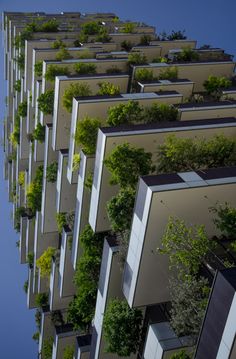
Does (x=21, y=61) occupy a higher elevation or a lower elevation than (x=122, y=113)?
Answer: higher

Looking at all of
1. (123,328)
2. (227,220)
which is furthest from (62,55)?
(227,220)

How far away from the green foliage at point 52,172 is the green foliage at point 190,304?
1779 cm

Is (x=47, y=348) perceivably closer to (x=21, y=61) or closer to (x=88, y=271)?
(x=88, y=271)

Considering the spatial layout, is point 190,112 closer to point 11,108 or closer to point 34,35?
point 34,35

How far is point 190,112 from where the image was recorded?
82.6 feet

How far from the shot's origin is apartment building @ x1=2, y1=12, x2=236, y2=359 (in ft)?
54.1

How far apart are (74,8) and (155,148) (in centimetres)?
6430

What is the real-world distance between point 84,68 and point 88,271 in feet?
51.5

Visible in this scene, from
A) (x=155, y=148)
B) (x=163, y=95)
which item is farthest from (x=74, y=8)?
(x=155, y=148)

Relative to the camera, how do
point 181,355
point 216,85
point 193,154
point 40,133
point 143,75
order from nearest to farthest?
point 181,355 < point 193,154 < point 143,75 < point 216,85 < point 40,133

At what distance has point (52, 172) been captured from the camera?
32250mm

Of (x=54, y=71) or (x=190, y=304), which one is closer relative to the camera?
(x=190, y=304)

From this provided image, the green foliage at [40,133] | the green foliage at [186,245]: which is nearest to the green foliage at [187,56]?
the green foliage at [40,133]

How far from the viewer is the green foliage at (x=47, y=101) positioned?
32.2 meters
